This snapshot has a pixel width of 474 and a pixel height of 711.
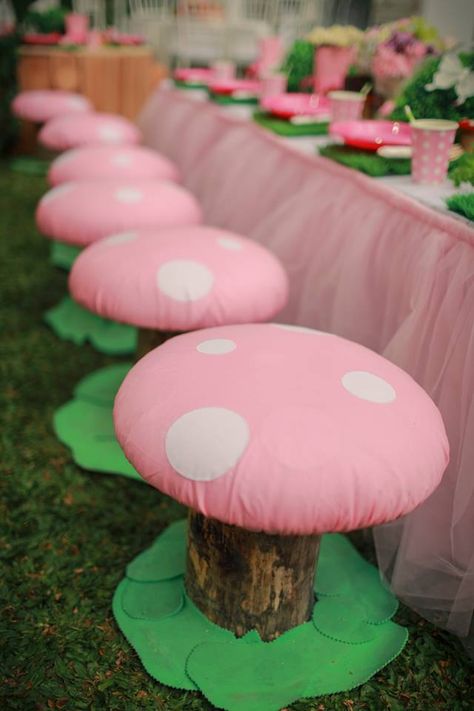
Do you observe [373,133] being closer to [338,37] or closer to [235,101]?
[338,37]

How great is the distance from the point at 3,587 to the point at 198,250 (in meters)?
0.85

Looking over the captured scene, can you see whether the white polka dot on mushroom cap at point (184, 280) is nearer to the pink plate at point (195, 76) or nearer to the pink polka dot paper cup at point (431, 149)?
the pink polka dot paper cup at point (431, 149)

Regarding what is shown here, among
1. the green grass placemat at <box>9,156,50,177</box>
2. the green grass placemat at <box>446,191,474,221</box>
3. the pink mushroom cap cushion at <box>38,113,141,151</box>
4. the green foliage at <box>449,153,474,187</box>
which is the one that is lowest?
the green grass placemat at <box>9,156,50,177</box>

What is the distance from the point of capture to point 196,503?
2.97 feet

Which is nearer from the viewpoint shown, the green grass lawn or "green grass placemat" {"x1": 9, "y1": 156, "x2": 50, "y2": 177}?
the green grass lawn

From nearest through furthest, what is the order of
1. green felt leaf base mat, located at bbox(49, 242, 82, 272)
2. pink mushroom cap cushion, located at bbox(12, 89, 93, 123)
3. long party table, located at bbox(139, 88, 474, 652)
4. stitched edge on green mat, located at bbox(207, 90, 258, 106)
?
long party table, located at bbox(139, 88, 474, 652), stitched edge on green mat, located at bbox(207, 90, 258, 106), green felt leaf base mat, located at bbox(49, 242, 82, 272), pink mushroom cap cushion, located at bbox(12, 89, 93, 123)

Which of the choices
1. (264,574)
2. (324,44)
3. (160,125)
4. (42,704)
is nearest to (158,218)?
(324,44)

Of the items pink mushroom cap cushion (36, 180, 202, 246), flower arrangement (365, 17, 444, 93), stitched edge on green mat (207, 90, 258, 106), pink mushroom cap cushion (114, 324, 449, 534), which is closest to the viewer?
pink mushroom cap cushion (114, 324, 449, 534)

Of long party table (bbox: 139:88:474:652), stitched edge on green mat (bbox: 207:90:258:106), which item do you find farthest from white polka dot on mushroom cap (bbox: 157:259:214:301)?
stitched edge on green mat (bbox: 207:90:258:106)

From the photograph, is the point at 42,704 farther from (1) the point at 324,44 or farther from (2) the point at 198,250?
(1) the point at 324,44

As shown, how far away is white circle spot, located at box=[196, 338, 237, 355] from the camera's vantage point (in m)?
1.13

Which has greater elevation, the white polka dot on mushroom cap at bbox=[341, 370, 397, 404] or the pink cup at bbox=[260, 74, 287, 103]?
the pink cup at bbox=[260, 74, 287, 103]

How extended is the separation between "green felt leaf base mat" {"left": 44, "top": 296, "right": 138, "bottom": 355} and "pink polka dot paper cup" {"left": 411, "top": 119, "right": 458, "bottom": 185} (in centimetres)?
119

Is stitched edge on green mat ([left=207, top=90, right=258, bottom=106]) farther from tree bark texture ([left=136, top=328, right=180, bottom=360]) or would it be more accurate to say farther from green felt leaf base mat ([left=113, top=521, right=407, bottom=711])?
green felt leaf base mat ([left=113, top=521, right=407, bottom=711])
